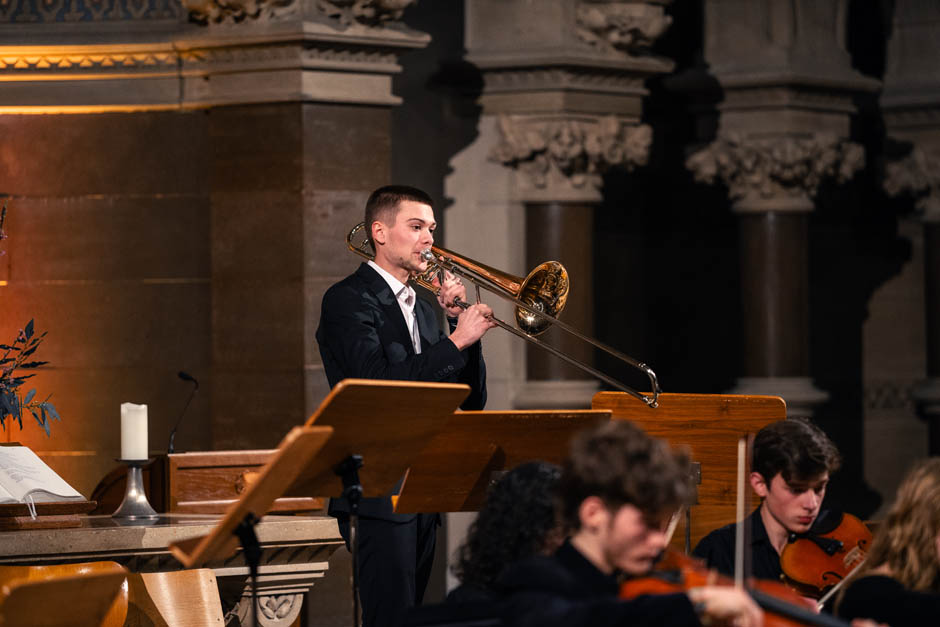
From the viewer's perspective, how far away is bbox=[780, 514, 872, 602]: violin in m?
3.67

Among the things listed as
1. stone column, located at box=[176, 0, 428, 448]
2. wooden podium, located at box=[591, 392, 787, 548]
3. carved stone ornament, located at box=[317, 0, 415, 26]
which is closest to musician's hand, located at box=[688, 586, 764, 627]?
wooden podium, located at box=[591, 392, 787, 548]

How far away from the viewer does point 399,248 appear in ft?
15.0

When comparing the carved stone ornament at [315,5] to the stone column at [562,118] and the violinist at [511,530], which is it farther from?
the violinist at [511,530]

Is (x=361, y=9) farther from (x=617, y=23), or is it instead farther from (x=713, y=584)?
(x=713, y=584)

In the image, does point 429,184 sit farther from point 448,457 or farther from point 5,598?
point 5,598

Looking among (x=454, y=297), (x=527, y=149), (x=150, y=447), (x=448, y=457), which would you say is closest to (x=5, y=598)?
(x=448, y=457)

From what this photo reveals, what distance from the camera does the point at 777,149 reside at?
7480mm

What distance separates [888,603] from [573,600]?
0.69 metres

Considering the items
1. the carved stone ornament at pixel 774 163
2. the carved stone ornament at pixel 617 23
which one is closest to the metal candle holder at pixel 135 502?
the carved stone ornament at pixel 617 23

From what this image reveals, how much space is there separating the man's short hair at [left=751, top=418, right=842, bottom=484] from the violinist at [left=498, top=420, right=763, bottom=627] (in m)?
1.12

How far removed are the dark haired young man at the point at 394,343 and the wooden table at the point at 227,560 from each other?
431 millimetres

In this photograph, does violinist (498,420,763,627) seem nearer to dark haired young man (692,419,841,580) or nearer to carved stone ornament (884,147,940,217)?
dark haired young man (692,419,841,580)

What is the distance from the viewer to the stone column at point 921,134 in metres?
8.32

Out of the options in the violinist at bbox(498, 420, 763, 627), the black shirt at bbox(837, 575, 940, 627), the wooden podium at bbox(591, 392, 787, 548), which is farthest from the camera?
the wooden podium at bbox(591, 392, 787, 548)
